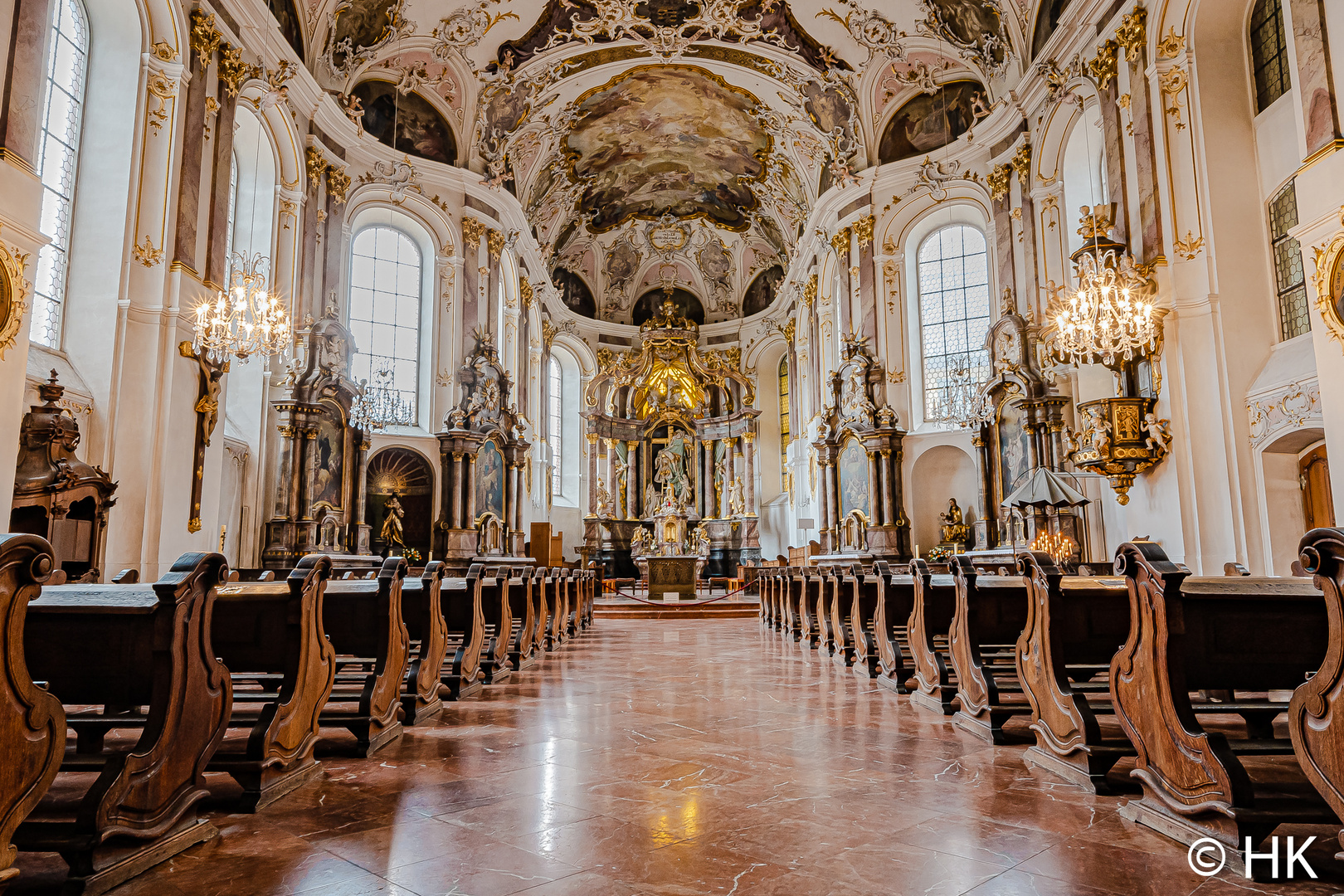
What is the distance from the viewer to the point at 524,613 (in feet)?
28.3

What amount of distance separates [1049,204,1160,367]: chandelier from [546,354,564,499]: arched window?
1922cm

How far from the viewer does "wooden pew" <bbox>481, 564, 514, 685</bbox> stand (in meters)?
7.17

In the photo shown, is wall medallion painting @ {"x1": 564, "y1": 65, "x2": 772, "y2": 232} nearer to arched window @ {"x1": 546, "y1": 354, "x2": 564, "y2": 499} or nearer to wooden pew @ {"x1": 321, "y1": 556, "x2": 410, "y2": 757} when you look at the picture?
arched window @ {"x1": 546, "y1": 354, "x2": 564, "y2": 499}

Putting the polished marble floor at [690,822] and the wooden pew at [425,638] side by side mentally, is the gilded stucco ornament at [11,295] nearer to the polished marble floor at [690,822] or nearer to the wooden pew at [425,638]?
the wooden pew at [425,638]

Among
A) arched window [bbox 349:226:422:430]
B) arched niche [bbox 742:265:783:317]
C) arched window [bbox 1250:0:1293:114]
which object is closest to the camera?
arched window [bbox 1250:0:1293:114]

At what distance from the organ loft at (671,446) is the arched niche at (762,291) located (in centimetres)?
20

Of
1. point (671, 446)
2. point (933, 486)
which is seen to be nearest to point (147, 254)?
point (933, 486)

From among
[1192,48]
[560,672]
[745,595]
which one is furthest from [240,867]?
[745,595]

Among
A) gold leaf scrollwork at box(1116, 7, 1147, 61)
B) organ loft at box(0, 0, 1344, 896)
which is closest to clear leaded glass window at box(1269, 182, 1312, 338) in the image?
organ loft at box(0, 0, 1344, 896)

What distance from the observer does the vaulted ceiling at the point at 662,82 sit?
1684cm

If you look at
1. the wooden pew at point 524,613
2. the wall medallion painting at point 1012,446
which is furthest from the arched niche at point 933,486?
the wooden pew at point 524,613

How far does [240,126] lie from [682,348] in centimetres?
1660

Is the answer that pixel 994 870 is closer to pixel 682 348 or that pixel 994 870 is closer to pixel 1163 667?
pixel 1163 667

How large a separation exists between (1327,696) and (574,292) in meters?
27.6
